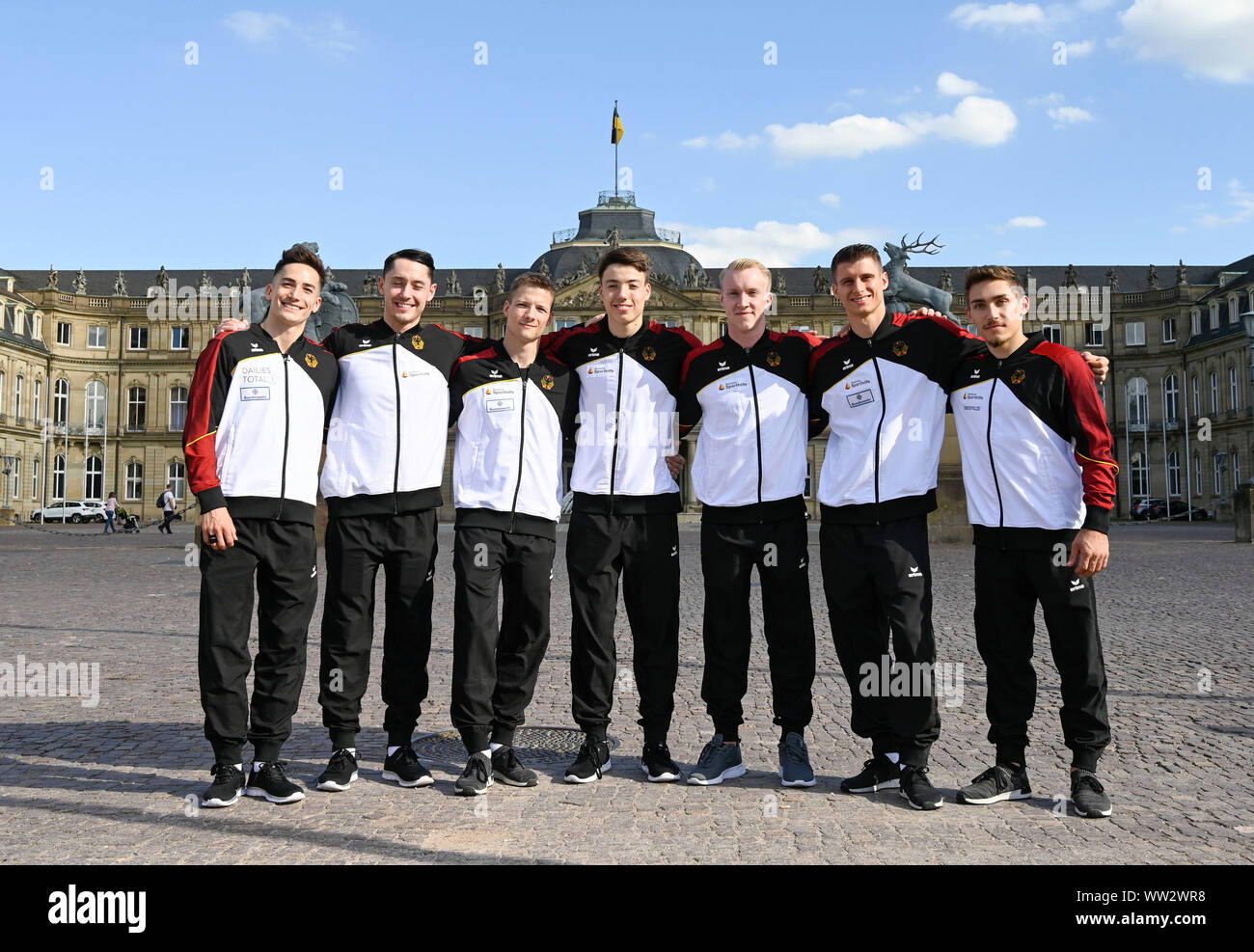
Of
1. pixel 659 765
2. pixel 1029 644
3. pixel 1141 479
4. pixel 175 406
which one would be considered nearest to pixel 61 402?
pixel 175 406

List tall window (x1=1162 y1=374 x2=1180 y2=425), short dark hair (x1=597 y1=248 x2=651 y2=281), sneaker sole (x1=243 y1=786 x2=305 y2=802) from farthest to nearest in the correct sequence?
tall window (x1=1162 y1=374 x2=1180 y2=425)
short dark hair (x1=597 y1=248 x2=651 y2=281)
sneaker sole (x1=243 y1=786 x2=305 y2=802)

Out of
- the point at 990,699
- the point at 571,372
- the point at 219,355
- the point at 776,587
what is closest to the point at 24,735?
the point at 219,355

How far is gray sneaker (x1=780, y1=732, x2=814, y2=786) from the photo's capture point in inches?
176

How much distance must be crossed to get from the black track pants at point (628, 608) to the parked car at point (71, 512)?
57627 mm

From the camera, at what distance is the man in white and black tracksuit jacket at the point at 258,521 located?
169 inches

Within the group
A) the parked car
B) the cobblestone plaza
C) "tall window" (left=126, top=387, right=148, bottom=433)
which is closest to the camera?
the cobblestone plaza

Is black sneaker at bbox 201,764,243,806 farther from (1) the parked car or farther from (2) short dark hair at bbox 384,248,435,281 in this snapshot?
(1) the parked car

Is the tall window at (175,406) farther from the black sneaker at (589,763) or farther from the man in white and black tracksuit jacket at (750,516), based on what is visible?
the man in white and black tracksuit jacket at (750,516)

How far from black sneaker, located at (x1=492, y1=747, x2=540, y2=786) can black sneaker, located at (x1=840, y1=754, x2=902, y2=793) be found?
1370mm

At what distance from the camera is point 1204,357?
204 ft

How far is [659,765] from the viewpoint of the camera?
15.1 feet
